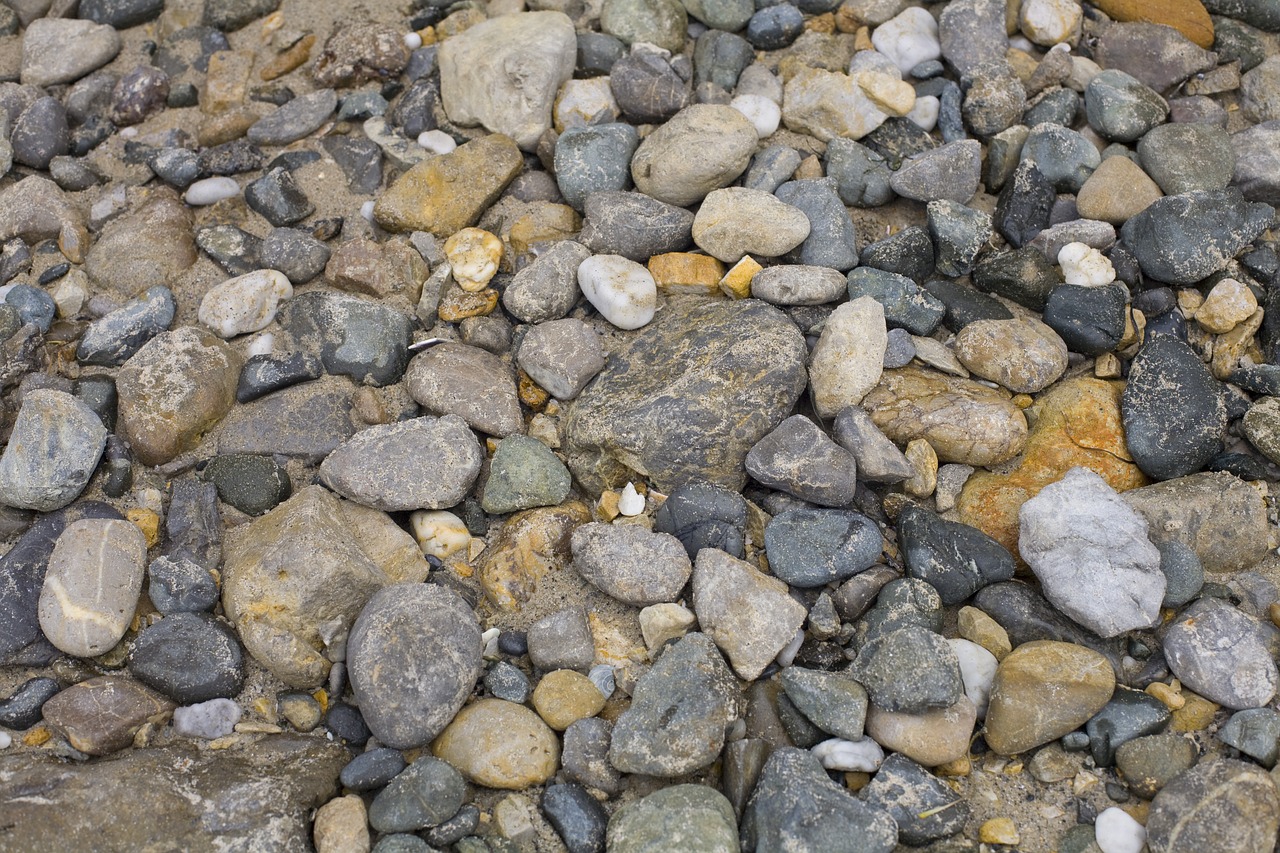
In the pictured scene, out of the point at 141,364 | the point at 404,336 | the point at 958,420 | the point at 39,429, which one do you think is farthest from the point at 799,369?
the point at 39,429

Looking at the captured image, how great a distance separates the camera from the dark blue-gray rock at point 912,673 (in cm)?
263

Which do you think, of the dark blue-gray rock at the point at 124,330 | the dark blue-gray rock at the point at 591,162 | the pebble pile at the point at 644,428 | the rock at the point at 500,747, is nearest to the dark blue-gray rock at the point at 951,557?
the pebble pile at the point at 644,428

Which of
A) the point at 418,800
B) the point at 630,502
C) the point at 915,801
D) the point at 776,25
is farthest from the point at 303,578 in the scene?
the point at 776,25

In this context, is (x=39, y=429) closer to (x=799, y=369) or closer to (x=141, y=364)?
(x=141, y=364)

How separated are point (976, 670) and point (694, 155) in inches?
76.5

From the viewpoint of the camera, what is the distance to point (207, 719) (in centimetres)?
276

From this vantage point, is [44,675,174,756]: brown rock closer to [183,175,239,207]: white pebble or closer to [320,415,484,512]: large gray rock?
[320,415,484,512]: large gray rock

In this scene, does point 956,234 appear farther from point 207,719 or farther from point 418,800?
point 207,719

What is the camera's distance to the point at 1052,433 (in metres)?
3.22

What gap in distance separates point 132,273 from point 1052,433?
10.3 feet

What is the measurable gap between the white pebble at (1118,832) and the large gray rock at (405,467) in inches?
76.2

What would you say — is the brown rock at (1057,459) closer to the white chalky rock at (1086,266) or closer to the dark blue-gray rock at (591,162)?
the white chalky rock at (1086,266)

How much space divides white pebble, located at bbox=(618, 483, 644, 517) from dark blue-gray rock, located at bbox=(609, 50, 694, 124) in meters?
1.60

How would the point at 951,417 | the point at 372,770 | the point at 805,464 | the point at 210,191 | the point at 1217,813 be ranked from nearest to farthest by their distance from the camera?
the point at 1217,813 → the point at 372,770 → the point at 805,464 → the point at 951,417 → the point at 210,191
